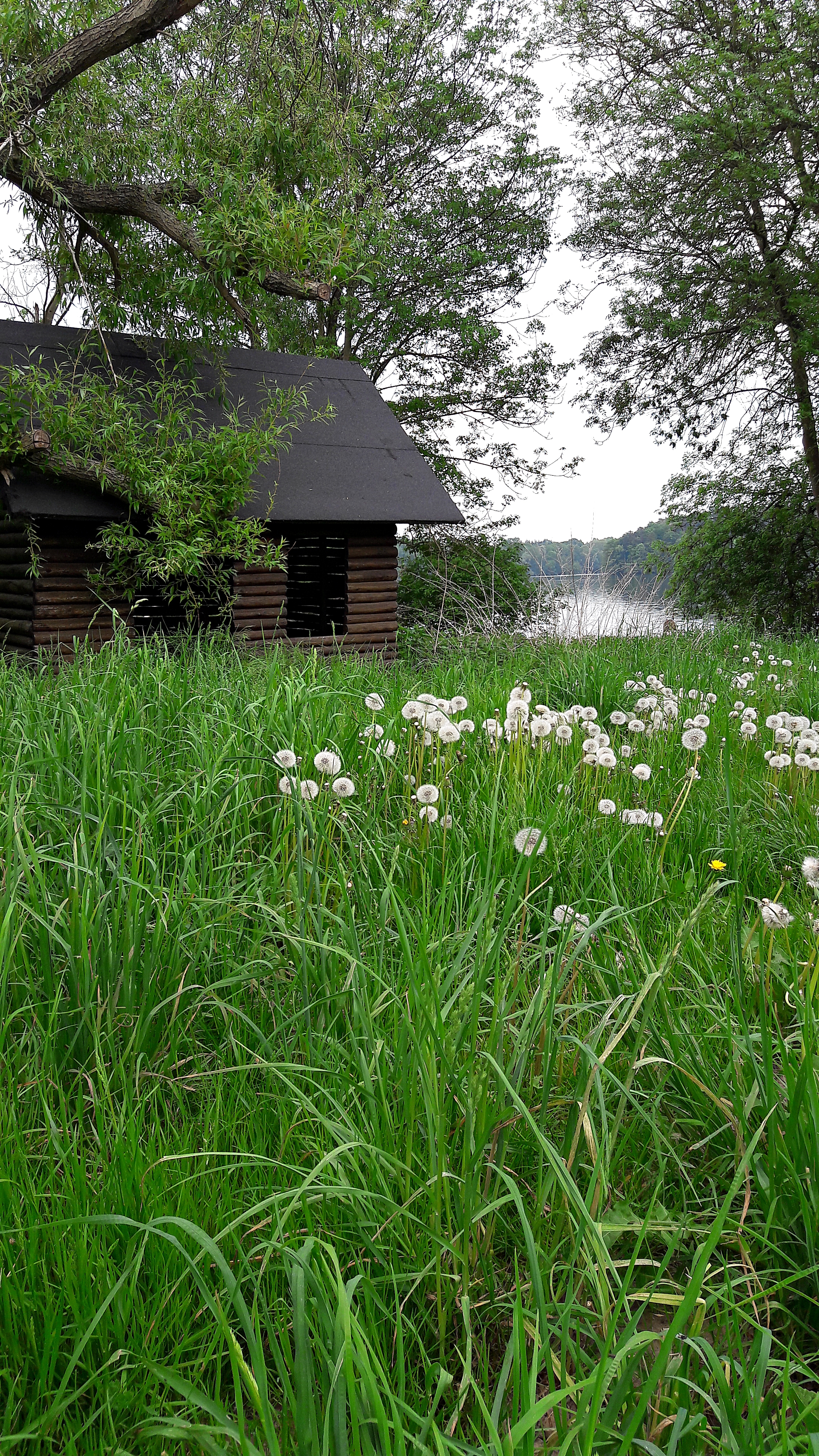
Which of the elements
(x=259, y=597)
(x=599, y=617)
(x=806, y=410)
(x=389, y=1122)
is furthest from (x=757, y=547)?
(x=389, y=1122)

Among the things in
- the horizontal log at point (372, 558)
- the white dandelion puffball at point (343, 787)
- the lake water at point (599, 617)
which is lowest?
the white dandelion puffball at point (343, 787)

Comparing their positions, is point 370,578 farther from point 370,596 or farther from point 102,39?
point 102,39

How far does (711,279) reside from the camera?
17.5m

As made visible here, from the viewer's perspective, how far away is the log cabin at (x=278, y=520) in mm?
9898

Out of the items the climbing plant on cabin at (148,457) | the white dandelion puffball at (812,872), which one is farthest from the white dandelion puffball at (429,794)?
the climbing plant on cabin at (148,457)

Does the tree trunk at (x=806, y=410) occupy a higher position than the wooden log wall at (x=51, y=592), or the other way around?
the tree trunk at (x=806, y=410)

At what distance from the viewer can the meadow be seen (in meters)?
1.39

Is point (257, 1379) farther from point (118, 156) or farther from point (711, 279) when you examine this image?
point (711, 279)

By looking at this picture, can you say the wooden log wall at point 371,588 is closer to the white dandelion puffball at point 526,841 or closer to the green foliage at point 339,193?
the green foliage at point 339,193

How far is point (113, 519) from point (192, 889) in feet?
27.2

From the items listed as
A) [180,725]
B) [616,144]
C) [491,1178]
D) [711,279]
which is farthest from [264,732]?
[616,144]

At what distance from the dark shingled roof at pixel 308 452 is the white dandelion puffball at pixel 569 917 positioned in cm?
831

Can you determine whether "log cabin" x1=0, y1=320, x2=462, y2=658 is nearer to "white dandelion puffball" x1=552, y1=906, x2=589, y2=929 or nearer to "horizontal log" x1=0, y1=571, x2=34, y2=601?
"horizontal log" x1=0, y1=571, x2=34, y2=601

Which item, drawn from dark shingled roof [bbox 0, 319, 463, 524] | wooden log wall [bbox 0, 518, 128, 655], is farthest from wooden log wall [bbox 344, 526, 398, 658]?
wooden log wall [bbox 0, 518, 128, 655]
